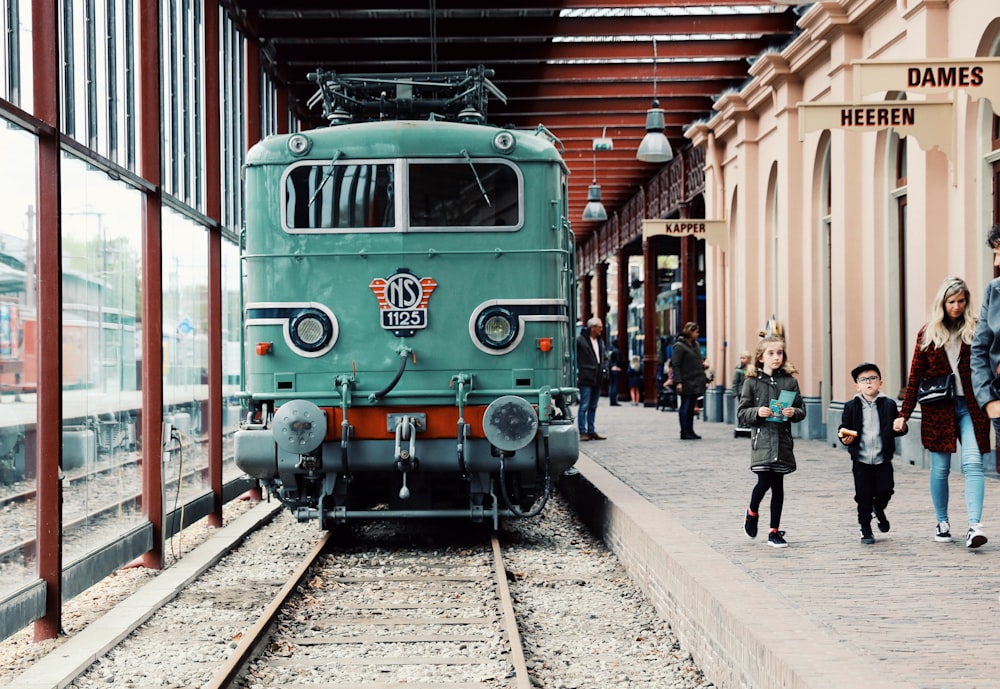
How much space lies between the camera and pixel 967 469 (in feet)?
25.6

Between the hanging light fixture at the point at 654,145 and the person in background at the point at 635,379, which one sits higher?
the hanging light fixture at the point at 654,145

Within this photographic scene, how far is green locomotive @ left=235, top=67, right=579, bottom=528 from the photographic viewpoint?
9500mm

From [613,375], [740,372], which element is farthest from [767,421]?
[613,375]

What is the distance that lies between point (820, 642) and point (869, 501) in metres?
3.31

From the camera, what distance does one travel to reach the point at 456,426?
9523 mm

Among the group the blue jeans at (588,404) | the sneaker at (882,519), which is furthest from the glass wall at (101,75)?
the blue jeans at (588,404)

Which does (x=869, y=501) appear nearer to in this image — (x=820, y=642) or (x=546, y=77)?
(x=820, y=642)

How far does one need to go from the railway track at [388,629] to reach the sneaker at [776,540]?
1.71 m

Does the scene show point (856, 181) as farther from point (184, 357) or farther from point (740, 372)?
point (184, 357)

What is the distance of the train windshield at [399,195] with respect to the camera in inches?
388

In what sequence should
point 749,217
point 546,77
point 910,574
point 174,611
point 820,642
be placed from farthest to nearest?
point 749,217
point 546,77
point 174,611
point 910,574
point 820,642

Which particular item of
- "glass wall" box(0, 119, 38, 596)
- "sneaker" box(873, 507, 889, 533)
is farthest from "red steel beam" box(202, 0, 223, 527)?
"sneaker" box(873, 507, 889, 533)

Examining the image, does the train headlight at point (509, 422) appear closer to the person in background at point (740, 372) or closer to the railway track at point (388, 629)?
the railway track at point (388, 629)

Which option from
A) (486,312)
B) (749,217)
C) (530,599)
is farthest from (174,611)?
(749,217)
